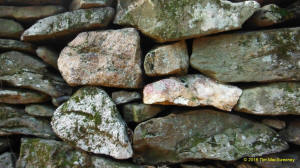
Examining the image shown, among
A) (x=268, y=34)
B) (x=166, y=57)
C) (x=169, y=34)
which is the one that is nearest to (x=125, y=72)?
(x=166, y=57)

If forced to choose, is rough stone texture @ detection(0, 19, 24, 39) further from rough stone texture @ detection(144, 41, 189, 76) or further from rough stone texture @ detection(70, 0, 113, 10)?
rough stone texture @ detection(144, 41, 189, 76)

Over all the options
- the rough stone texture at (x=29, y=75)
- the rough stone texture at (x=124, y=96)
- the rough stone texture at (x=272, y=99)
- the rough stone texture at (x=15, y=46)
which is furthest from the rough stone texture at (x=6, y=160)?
the rough stone texture at (x=272, y=99)

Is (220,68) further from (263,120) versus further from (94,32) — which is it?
(94,32)

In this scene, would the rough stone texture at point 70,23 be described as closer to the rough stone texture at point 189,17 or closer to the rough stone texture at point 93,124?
the rough stone texture at point 189,17

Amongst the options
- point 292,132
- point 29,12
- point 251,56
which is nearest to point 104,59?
point 29,12

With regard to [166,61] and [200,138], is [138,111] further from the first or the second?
[200,138]
